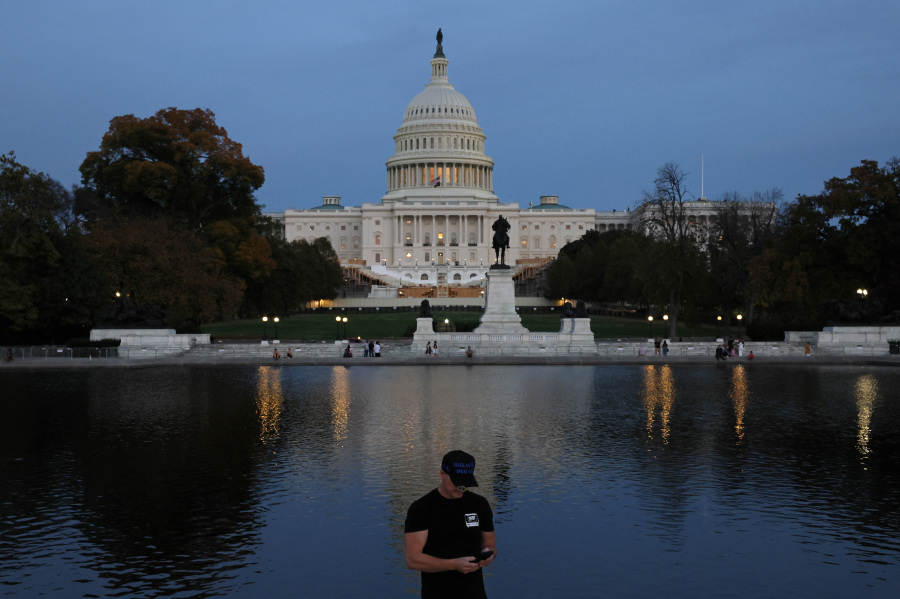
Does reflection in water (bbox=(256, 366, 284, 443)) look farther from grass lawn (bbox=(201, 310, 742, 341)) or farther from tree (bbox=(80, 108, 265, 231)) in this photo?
tree (bbox=(80, 108, 265, 231))

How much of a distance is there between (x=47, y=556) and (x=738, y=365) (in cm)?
3476

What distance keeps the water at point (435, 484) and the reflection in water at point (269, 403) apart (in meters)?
0.16

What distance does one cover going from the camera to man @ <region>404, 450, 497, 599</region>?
6.88 m

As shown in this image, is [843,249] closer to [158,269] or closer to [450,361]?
[450,361]

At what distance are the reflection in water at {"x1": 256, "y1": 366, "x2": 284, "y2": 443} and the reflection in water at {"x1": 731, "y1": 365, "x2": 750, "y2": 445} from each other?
31.6 ft

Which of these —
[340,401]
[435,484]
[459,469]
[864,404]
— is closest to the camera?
[459,469]

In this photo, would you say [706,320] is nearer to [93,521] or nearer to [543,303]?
[543,303]

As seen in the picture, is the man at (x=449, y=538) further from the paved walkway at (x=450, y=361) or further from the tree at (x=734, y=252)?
the tree at (x=734, y=252)

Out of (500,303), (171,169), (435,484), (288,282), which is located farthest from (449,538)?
(288,282)

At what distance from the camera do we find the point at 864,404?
2603 cm

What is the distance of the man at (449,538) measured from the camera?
6.88 m

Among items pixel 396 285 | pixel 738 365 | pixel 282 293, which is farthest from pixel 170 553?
pixel 396 285

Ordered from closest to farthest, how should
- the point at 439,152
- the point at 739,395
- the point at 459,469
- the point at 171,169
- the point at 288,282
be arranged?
the point at 459,469 < the point at 739,395 < the point at 171,169 < the point at 288,282 < the point at 439,152

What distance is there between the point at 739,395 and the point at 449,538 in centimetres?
2312
